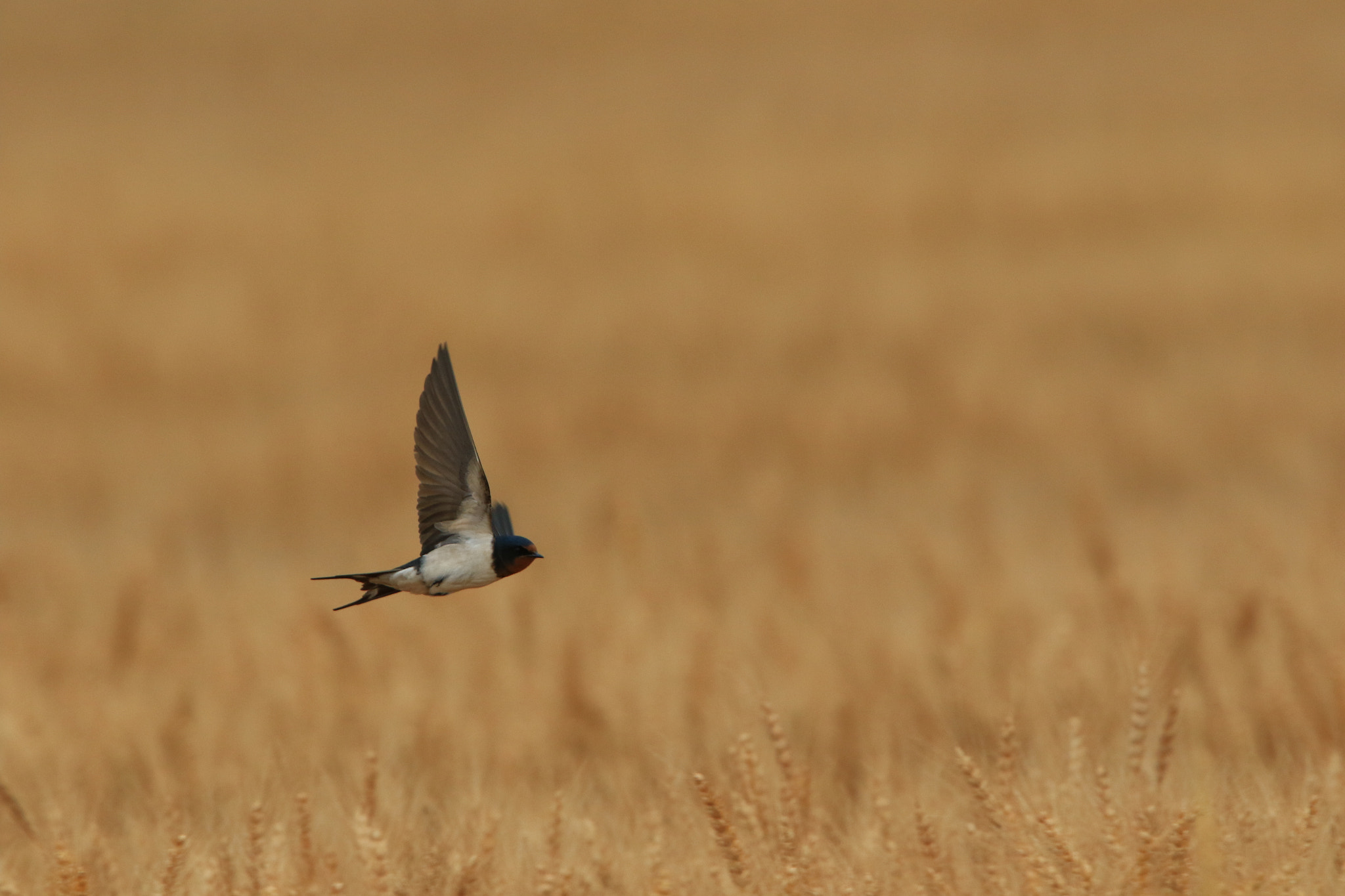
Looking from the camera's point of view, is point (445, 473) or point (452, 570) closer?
point (452, 570)

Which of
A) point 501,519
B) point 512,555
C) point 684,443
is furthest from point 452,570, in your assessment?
point 684,443

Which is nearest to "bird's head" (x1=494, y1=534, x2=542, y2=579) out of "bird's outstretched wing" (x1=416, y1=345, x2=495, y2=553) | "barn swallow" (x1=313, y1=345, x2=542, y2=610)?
"barn swallow" (x1=313, y1=345, x2=542, y2=610)

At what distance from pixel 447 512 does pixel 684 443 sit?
9256 millimetres

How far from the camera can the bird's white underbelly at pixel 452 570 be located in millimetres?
2045

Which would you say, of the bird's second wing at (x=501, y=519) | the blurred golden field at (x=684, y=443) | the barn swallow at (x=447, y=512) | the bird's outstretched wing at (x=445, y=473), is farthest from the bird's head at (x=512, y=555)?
the blurred golden field at (x=684, y=443)

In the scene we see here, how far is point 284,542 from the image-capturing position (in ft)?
32.8

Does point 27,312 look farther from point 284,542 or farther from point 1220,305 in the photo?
point 1220,305

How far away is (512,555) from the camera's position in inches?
81.2

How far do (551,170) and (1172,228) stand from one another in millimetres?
6541

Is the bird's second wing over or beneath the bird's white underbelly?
beneath

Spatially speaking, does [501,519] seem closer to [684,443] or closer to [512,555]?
[512,555]

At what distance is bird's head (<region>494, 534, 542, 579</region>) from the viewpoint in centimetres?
203

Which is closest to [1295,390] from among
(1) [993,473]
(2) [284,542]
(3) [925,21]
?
(1) [993,473]

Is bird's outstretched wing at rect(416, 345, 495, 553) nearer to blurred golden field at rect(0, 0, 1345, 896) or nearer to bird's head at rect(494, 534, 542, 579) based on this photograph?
bird's head at rect(494, 534, 542, 579)
